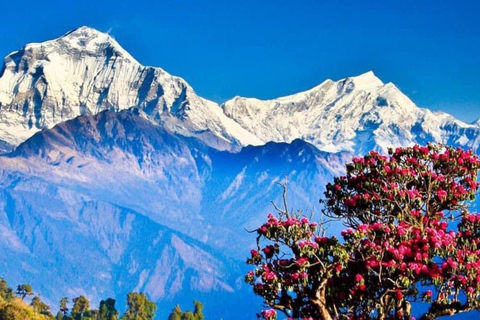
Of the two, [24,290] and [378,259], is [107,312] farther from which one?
[378,259]

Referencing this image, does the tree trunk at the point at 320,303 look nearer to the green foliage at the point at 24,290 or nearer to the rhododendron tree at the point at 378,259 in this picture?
the rhododendron tree at the point at 378,259

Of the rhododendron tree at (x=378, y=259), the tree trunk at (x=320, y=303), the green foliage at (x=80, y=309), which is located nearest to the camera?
the rhododendron tree at (x=378, y=259)

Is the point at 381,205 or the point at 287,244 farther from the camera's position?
the point at 381,205

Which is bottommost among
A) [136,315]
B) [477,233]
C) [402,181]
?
[477,233]

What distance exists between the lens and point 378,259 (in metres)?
19.5

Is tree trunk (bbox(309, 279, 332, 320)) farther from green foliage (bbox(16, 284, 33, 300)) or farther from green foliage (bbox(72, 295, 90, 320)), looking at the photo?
green foliage (bbox(16, 284, 33, 300))

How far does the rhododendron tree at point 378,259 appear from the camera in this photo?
64.0 feet

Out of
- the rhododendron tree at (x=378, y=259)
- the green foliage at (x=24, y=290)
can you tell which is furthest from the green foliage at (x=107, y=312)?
the rhododendron tree at (x=378, y=259)

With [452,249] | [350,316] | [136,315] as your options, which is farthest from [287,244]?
[136,315]

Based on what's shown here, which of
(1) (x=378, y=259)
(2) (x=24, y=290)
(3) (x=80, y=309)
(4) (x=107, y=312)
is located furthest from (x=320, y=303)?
(2) (x=24, y=290)

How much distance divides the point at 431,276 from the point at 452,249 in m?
0.87

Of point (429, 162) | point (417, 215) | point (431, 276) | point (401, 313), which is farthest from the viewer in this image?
point (429, 162)

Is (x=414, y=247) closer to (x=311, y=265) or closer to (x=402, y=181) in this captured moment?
(x=311, y=265)

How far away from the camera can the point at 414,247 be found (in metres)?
19.9
